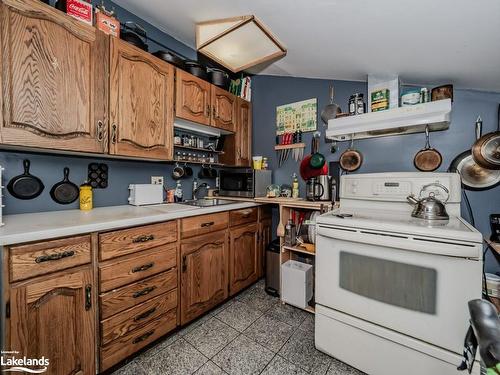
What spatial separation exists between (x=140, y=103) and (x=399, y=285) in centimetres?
195

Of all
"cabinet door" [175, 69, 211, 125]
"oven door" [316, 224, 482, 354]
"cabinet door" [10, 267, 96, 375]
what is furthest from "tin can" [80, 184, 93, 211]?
"oven door" [316, 224, 482, 354]

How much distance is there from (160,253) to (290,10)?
164 cm

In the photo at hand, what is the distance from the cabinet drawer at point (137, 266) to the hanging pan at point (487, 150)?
7.48ft

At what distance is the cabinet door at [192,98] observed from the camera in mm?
1847

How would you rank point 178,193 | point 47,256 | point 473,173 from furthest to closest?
point 178,193 < point 473,173 < point 47,256

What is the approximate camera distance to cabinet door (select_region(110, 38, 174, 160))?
1.47 metres

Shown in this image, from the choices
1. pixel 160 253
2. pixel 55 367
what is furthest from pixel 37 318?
pixel 160 253

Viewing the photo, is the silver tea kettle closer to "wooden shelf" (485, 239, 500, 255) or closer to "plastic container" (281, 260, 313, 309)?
"wooden shelf" (485, 239, 500, 255)

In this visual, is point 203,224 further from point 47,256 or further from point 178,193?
point 47,256

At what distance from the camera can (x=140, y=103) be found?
5.24 ft

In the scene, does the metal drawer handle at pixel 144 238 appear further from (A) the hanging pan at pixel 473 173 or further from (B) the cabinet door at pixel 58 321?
(A) the hanging pan at pixel 473 173

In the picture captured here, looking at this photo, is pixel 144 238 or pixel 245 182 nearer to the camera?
pixel 144 238

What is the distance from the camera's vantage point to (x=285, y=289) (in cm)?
196

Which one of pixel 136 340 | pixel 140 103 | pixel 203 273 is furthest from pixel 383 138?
pixel 136 340
